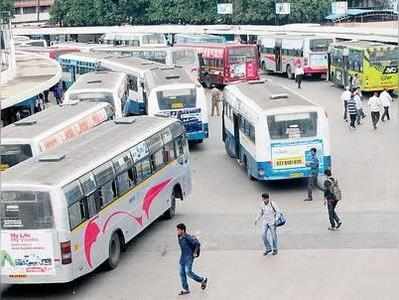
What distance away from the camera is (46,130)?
19.0m

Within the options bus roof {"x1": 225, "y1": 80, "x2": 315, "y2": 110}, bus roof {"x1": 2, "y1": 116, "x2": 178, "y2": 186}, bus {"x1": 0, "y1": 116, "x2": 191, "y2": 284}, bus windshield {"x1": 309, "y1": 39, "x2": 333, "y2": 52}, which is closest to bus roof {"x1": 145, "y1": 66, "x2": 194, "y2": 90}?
bus roof {"x1": 225, "y1": 80, "x2": 315, "y2": 110}

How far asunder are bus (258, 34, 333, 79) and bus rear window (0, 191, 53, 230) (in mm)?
33073

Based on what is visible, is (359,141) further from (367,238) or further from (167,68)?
(367,238)

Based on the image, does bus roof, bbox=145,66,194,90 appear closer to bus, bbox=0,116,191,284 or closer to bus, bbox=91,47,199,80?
bus, bbox=0,116,191,284

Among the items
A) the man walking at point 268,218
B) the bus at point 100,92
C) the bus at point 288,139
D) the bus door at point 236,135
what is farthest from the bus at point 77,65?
the man walking at point 268,218

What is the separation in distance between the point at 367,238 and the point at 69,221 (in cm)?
589

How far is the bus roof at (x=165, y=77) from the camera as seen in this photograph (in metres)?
27.3

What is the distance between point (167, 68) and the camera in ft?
101

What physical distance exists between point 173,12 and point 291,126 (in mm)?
63138

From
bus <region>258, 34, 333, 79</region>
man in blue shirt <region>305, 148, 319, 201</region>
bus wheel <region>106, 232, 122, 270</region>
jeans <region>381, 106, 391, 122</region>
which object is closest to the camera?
bus wheel <region>106, 232, 122, 270</region>

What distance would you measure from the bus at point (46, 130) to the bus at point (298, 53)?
22.7 m

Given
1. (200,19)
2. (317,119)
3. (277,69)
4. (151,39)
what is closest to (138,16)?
(200,19)

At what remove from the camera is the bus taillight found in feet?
43.2

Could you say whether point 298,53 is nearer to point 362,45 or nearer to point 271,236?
point 362,45
